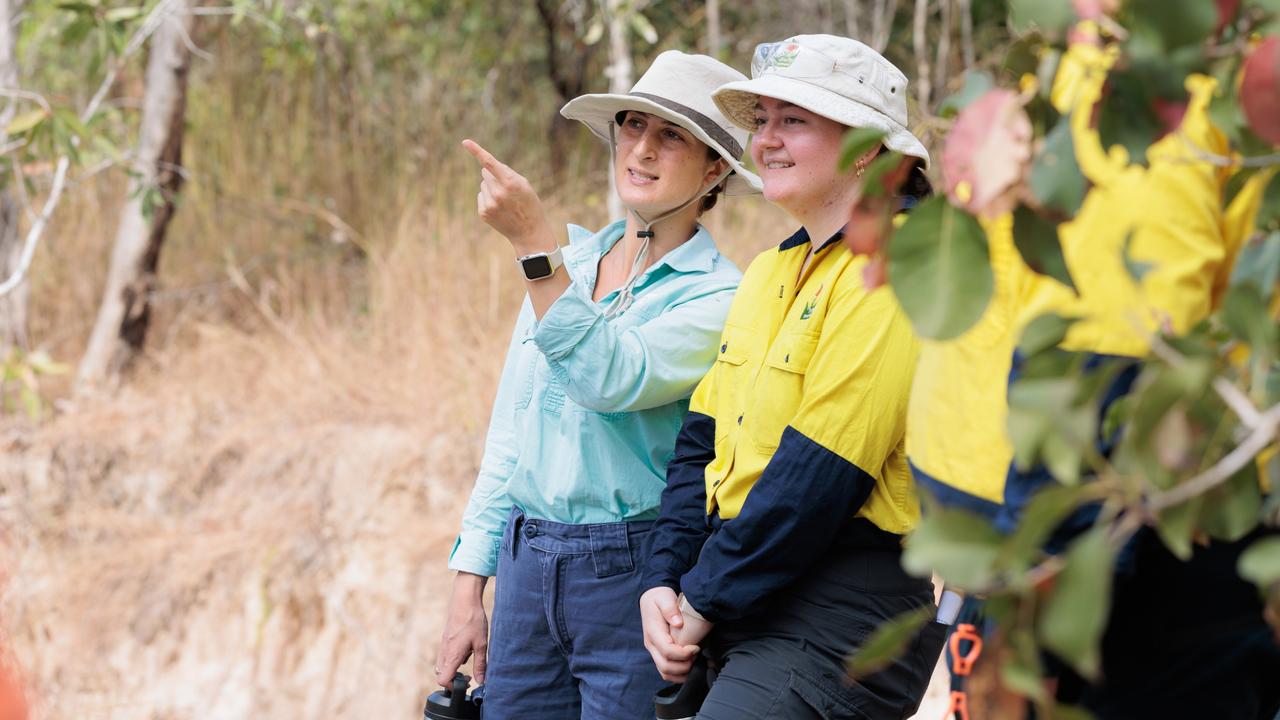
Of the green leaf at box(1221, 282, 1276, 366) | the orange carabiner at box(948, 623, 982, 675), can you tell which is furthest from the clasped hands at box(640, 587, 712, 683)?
the green leaf at box(1221, 282, 1276, 366)

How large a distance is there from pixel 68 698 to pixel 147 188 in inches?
73.1

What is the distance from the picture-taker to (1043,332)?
0.76 metres

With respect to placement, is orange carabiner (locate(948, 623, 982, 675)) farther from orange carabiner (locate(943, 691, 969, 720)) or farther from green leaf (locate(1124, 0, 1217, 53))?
green leaf (locate(1124, 0, 1217, 53))

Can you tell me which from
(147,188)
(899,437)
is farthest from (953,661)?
(147,188)

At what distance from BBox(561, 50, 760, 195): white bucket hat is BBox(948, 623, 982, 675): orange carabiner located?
108 cm

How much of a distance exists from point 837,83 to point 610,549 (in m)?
0.78

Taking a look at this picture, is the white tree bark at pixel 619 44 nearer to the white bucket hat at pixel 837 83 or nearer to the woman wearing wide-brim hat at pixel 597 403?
the woman wearing wide-brim hat at pixel 597 403

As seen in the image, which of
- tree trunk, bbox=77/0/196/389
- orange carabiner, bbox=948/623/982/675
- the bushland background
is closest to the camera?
orange carabiner, bbox=948/623/982/675

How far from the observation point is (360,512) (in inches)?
183

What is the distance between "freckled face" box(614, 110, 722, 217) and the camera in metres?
2.25

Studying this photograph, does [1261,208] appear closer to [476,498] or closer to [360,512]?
[476,498]

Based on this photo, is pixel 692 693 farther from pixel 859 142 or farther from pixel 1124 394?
pixel 859 142

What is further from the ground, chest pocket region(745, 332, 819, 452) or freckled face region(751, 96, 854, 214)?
freckled face region(751, 96, 854, 214)

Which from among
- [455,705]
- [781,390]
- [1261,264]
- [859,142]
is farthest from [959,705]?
[455,705]
